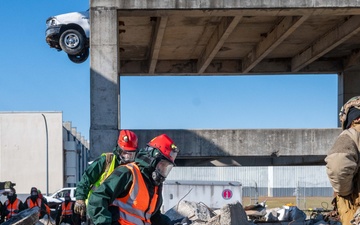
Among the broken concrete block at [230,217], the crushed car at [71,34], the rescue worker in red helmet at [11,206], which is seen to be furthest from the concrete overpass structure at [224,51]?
the broken concrete block at [230,217]

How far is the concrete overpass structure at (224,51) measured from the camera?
59.5ft

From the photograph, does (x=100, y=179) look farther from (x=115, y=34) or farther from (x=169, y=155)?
(x=115, y=34)

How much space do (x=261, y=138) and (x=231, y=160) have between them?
596 centimetres

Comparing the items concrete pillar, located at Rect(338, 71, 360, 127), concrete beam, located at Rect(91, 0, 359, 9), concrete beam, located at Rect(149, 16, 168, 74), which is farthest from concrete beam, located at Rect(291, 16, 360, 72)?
concrete beam, located at Rect(149, 16, 168, 74)

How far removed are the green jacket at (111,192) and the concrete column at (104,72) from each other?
40.5ft

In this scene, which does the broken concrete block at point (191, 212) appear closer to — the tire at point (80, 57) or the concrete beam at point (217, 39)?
the concrete beam at point (217, 39)

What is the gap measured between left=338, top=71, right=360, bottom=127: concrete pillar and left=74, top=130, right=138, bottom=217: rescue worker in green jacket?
→ 1969 centimetres

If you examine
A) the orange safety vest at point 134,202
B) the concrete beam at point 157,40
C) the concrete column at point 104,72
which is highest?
the concrete beam at point 157,40

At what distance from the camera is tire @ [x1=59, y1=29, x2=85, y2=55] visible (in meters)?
24.2

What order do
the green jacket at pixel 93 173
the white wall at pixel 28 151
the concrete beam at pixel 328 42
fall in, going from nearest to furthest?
the green jacket at pixel 93 173
the concrete beam at pixel 328 42
the white wall at pixel 28 151

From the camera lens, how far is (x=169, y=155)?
5.56 metres

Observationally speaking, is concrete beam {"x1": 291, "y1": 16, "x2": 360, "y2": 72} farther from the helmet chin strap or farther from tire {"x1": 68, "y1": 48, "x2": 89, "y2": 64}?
the helmet chin strap

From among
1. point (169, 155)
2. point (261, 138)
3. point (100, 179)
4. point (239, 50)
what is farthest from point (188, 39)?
point (169, 155)

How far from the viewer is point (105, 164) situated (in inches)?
344
